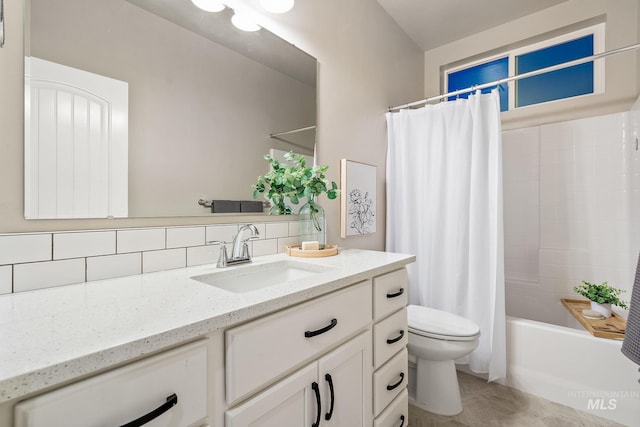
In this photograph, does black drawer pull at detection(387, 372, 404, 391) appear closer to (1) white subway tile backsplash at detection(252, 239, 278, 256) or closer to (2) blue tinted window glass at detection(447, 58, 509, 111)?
(1) white subway tile backsplash at detection(252, 239, 278, 256)

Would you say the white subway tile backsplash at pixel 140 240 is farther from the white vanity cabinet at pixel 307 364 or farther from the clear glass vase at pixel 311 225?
the clear glass vase at pixel 311 225

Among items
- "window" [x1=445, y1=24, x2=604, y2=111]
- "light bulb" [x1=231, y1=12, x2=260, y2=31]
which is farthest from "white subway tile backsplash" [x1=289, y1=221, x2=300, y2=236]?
"window" [x1=445, y1=24, x2=604, y2=111]

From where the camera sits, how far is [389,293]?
1.25 metres

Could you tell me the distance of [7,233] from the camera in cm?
78

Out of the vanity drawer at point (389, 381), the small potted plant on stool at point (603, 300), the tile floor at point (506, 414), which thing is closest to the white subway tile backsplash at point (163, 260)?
the vanity drawer at point (389, 381)

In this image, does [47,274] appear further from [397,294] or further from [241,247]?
[397,294]

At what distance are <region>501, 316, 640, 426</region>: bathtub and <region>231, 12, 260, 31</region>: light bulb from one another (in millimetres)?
2183

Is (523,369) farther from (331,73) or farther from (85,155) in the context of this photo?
(85,155)

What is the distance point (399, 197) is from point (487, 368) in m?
1.23

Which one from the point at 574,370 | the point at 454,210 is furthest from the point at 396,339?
the point at 574,370

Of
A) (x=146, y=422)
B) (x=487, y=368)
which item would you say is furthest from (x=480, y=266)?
(x=146, y=422)

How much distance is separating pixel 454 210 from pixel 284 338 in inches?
63.4

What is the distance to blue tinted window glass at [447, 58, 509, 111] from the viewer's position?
2678 millimetres

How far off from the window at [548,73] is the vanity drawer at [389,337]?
2.30 m
